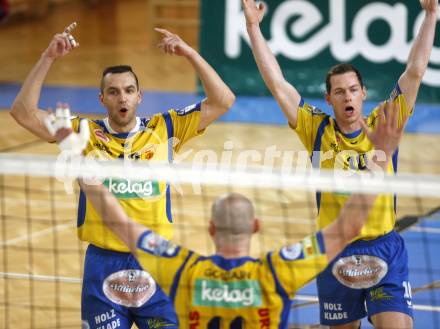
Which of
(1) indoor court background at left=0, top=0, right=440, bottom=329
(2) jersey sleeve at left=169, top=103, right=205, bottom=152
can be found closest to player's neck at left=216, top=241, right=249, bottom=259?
(2) jersey sleeve at left=169, top=103, right=205, bottom=152

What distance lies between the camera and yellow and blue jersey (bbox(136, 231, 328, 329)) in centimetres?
539

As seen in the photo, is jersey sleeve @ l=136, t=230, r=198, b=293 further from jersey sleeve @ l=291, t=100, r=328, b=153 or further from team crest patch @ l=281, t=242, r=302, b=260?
jersey sleeve @ l=291, t=100, r=328, b=153

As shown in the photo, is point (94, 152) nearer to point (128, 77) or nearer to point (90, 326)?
point (128, 77)

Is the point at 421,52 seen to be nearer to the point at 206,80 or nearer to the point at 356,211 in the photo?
the point at 206,80

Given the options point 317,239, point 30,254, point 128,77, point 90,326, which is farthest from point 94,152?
point 30,254

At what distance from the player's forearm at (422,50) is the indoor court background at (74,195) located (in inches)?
121

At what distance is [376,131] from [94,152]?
2.77m

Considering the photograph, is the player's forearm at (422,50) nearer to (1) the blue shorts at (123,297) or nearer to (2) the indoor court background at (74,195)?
(1) the blue shorts at (123,297)

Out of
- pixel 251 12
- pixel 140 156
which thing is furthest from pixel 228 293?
pixel 251 12

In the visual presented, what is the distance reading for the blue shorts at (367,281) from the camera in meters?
7.31

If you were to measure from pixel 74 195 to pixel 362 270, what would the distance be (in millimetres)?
7800

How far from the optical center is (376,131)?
216 inches

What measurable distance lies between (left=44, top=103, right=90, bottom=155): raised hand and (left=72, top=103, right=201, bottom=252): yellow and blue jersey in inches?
64.5

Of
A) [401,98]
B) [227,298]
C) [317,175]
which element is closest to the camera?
[227,298]
